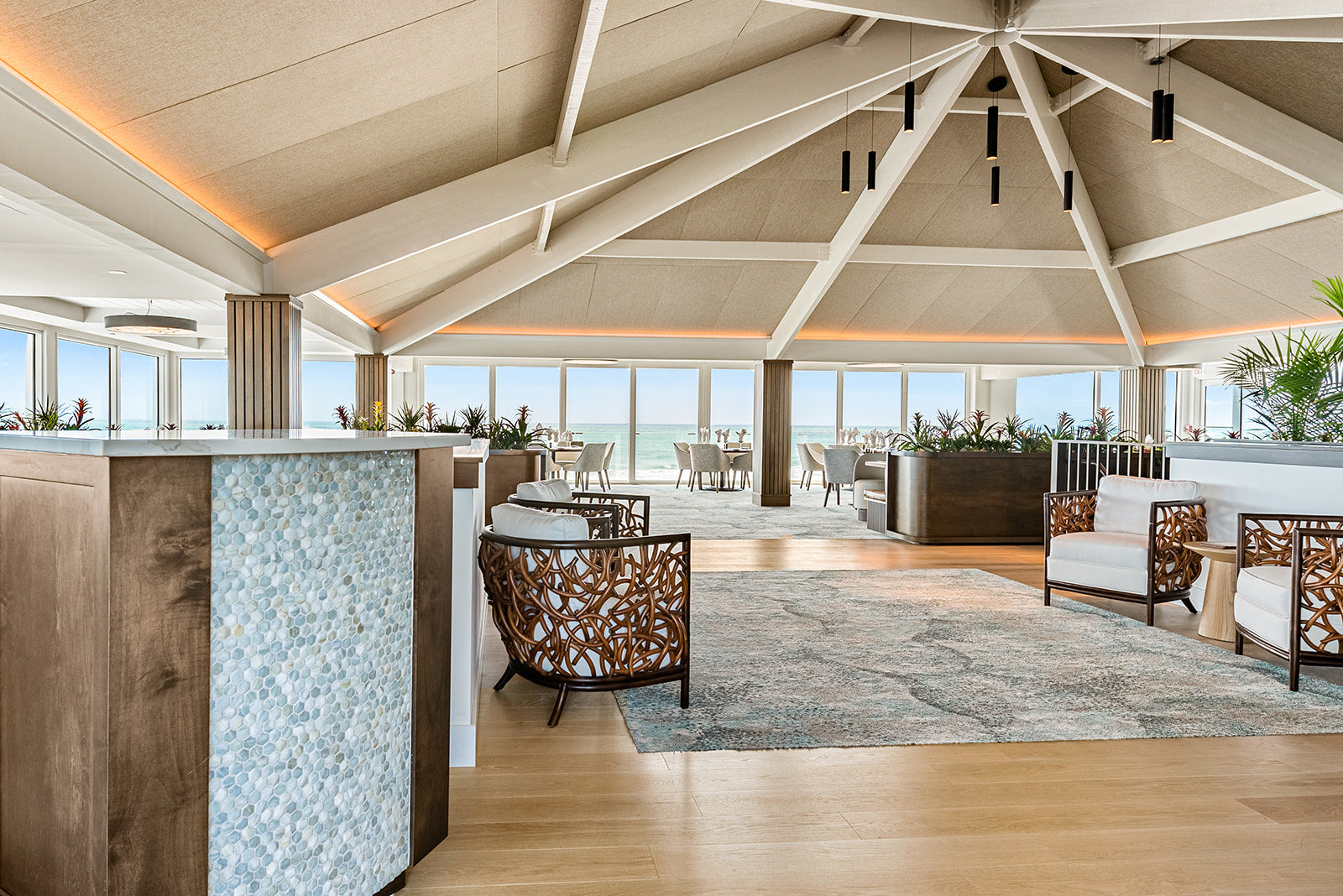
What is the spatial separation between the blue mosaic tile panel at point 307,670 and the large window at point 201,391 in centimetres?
1598

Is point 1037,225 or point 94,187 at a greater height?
point 1037,225

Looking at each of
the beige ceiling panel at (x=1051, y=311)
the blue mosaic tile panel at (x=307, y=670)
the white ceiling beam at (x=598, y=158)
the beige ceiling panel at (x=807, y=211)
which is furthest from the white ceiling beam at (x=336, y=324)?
the beige ceiling panel at (x=1051, y=311)

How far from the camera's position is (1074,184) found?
10.1m

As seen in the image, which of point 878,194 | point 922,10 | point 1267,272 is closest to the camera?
point 922,10

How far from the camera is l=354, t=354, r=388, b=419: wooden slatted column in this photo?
12039 millimetres

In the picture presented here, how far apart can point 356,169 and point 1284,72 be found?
696 cm

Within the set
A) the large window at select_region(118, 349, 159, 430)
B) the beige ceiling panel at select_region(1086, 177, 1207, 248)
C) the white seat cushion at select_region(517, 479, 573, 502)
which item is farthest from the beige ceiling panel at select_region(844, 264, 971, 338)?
the large window at select_region(118, 349, 159, 430)

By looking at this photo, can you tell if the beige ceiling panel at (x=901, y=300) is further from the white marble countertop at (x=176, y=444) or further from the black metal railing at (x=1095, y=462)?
the white marble countertop at (x=176, y=444)

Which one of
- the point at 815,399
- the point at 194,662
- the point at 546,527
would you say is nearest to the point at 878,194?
the point at 546,527

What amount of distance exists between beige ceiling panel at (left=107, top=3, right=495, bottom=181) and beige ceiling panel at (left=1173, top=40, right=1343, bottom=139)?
5.79 meters

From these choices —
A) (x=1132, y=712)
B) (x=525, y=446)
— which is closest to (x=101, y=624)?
(x=1132, y=712)

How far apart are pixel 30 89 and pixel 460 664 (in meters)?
2.64

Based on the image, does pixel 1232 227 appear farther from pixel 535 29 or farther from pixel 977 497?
pixel 535 29

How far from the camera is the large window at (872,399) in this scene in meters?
18.3
